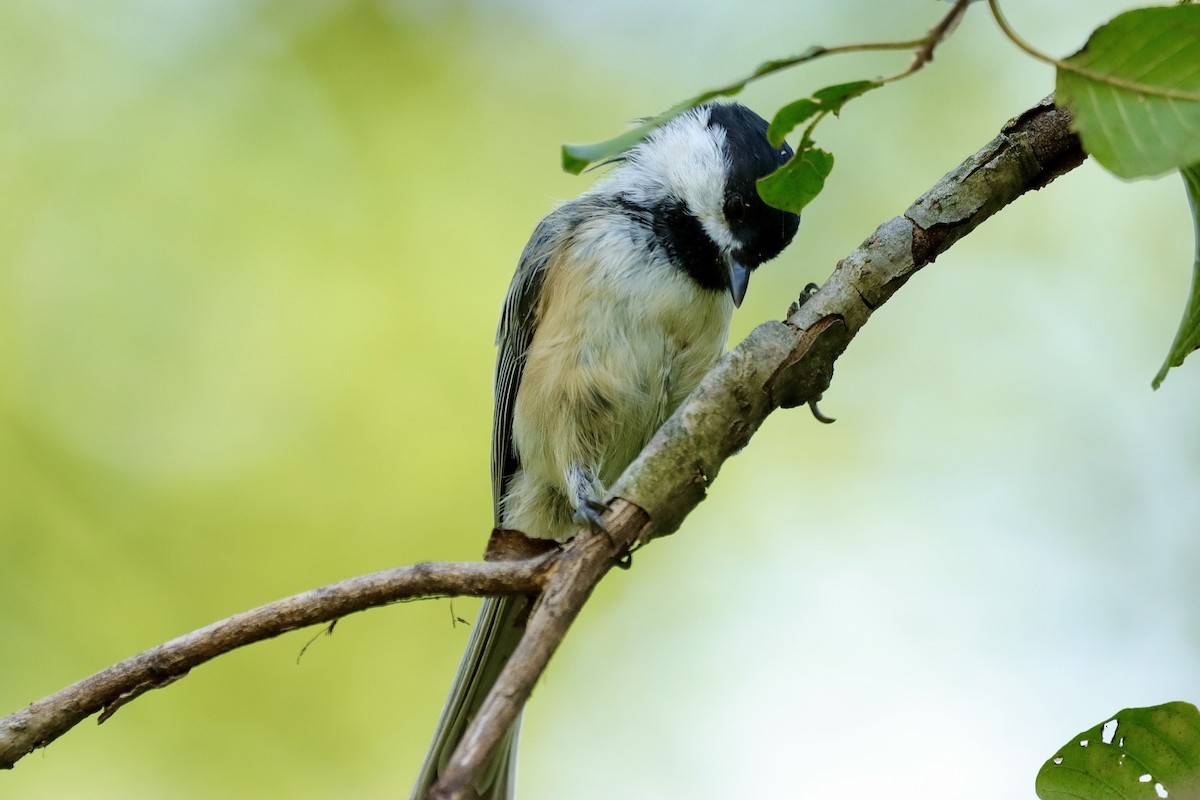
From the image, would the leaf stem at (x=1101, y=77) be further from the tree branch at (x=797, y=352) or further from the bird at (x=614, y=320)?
the bird at (x=614, y=320)

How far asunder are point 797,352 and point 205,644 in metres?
1.24

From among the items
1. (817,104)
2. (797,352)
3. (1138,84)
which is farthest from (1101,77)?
(797,352)

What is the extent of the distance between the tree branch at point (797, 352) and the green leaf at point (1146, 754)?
76cm

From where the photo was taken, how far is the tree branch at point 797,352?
188 centimetres

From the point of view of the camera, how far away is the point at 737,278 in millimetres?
3248

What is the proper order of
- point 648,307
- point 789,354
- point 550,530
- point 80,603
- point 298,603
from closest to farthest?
point 298,603, point 789,354, point 648,307, point 550,530, point 80,603

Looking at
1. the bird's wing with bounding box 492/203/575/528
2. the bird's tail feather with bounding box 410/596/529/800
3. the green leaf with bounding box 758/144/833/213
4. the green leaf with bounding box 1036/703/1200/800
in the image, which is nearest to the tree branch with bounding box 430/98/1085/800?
the green leaf with bounding box 758/144/833/213

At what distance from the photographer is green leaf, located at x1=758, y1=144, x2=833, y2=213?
1.80 metres

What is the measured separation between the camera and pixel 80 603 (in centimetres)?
485

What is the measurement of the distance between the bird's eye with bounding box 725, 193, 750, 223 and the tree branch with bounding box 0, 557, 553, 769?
184 cm

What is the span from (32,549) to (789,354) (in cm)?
444

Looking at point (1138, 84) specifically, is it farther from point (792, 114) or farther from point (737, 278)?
point (737, 278)

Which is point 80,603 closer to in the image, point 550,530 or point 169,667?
point 550,530

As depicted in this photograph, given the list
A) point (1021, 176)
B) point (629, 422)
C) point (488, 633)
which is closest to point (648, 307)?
point (629, 422)
